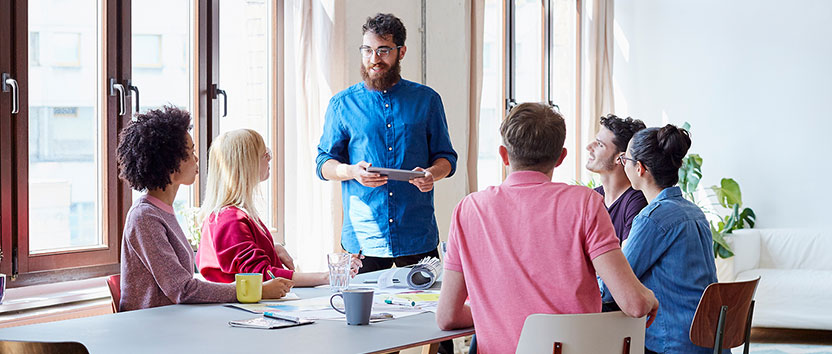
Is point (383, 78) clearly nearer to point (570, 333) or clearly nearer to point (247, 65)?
point (247, 65)

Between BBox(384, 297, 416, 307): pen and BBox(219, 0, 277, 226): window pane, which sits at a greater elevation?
BBox(219, 0, 277, 226): window pane

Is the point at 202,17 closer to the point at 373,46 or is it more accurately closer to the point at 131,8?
the point at 131,8

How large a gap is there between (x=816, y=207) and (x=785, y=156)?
451 mm

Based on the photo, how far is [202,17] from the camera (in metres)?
3.93

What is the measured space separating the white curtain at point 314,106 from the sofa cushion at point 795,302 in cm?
298

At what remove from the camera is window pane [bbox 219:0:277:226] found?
4.12 metres

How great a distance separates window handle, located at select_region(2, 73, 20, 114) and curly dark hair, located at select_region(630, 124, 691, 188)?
7.53ft

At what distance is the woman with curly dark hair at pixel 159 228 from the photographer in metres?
2.23

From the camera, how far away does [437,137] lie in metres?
3.40

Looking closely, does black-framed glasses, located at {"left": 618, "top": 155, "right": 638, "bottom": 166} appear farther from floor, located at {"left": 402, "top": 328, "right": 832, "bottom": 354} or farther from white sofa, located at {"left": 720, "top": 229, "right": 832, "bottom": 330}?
white sofa, located at {"left": 720, "top": 229, "right": 832, "bottom": 330}

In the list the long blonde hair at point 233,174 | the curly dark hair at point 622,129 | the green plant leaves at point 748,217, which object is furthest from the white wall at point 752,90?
the long blonde hair at point 233,174

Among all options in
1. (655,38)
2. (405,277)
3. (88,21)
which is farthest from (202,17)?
(655,38)

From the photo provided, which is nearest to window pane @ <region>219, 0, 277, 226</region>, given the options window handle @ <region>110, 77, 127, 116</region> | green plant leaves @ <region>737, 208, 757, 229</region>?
window handle @ <region>110, 77, 127, 116</region>

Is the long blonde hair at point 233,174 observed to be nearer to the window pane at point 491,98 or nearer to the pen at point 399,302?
the pen at point 399,302
